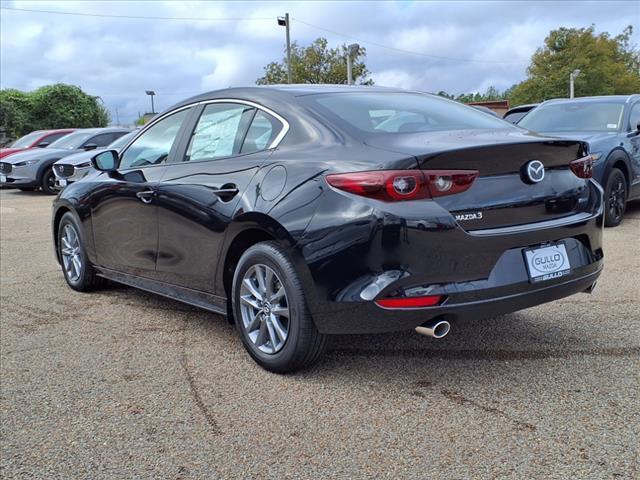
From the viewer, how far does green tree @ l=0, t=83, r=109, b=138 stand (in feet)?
106

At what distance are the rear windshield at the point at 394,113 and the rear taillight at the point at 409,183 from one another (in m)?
0.46

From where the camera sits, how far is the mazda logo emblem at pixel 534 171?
10.6 feet

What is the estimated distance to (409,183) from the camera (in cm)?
297

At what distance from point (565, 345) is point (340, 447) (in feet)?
5.67

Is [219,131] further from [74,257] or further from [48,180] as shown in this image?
[48,180]

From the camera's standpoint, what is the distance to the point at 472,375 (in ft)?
11.1

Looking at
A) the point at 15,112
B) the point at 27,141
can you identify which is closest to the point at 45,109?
the point at 15,112

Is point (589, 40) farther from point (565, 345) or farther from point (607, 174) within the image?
point (565, 345)

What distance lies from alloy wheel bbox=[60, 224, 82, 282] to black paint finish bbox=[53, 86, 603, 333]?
1837 millimetres

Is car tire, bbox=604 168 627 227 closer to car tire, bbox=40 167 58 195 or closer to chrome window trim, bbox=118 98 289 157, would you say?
chrome window trim, bbox=118 98 289 157

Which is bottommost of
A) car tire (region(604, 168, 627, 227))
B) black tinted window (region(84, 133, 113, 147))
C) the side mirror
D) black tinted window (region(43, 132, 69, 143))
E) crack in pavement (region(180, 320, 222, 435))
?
crack in pavement (region(180, 320, 222, 435))

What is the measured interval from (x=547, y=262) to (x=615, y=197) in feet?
16.8

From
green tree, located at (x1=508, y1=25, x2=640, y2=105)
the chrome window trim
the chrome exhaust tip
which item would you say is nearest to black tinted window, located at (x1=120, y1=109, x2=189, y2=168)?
the chrome window trim

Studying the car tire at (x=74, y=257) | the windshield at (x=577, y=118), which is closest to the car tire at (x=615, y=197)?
the windshield at (x=577, y=118)
